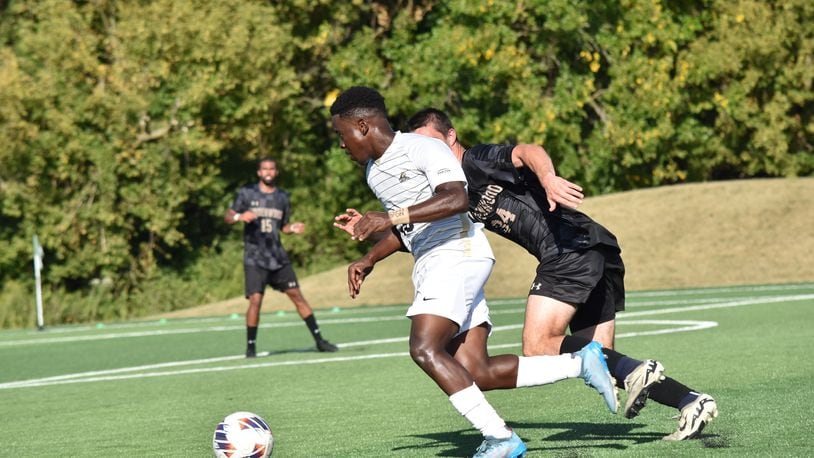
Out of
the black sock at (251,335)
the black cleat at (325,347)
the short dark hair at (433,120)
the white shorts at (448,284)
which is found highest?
the short dark hair at (433,120)

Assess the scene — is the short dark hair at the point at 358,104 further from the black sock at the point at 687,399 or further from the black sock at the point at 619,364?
the black sock at the point at 687,399

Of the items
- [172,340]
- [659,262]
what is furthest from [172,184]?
[172,340]

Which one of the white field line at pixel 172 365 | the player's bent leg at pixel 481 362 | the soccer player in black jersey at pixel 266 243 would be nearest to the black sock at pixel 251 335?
the soccer player in black jersey at pixel 266 243

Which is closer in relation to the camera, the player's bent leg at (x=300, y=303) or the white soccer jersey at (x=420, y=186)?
the white soccer jersey at (x=420, y=186)

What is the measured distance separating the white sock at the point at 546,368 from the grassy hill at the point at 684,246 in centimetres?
2179

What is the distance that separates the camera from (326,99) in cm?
3797

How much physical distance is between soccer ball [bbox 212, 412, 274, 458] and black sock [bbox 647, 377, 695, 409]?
213 cm

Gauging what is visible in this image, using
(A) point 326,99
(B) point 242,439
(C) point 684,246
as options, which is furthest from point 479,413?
(A) point 326,99

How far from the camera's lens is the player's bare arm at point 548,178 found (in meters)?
6.89

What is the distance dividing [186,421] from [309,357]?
5321 mm

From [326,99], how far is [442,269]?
31383 mm

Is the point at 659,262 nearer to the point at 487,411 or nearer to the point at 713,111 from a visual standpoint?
the point at 713,111

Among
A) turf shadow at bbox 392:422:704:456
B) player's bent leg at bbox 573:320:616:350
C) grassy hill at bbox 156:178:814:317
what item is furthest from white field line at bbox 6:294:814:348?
player's bent leg at bbox 573:320:616:350

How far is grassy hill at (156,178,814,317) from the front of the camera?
29.2 meters
